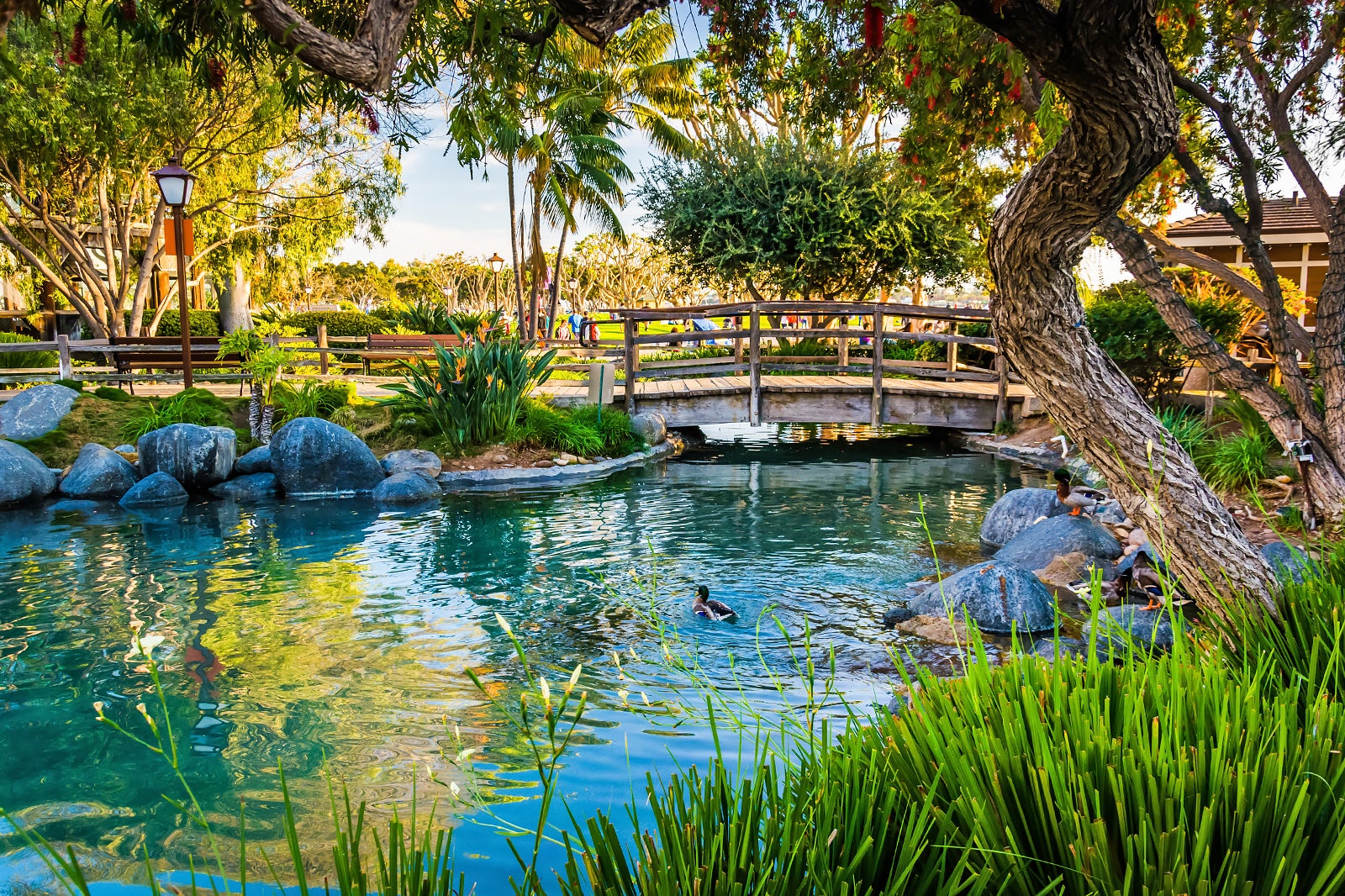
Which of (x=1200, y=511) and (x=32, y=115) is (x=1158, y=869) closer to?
(x=1200, y=511)

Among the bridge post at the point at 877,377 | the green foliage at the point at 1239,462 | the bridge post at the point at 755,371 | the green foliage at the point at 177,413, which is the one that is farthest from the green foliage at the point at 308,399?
the green foliage at the point at 1239,462

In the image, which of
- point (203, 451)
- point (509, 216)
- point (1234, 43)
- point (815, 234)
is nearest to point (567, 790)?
point (1234, 43)

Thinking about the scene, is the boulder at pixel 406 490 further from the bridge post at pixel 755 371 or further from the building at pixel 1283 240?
the building at pixel 1283 240

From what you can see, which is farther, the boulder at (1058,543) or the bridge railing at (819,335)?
the bridge railing at (819,335)

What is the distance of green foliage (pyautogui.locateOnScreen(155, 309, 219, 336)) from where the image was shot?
95.3ft

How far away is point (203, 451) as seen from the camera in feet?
35.6

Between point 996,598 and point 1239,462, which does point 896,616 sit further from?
point 1239,462

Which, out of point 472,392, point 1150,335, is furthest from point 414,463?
point 1150,335

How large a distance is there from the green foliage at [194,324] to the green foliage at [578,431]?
19.5m

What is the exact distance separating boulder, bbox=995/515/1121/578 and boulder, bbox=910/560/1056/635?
3.44 feet

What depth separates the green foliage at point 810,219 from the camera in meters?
18.4

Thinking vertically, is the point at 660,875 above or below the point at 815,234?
below

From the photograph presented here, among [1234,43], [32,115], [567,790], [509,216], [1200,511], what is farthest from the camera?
[509,216]

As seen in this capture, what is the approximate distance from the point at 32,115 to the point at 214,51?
15.8m
